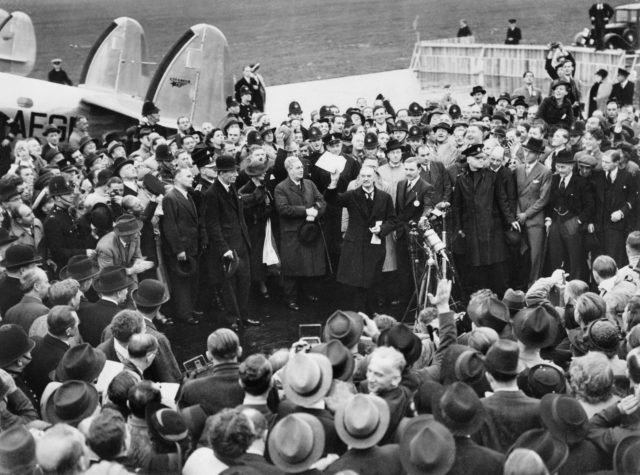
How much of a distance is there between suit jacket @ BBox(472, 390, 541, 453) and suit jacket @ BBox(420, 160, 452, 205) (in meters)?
4.99

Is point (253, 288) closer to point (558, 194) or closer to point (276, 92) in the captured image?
point (558, 194)

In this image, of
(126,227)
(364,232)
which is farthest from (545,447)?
(364,232)

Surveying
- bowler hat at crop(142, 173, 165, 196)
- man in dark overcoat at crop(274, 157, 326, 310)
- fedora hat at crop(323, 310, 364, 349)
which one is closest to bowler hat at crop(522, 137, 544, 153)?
man in dark overcoat at crop(274, 157, 326, 310)

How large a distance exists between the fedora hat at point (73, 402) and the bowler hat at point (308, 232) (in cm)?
480

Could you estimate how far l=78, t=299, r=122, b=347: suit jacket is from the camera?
600cm

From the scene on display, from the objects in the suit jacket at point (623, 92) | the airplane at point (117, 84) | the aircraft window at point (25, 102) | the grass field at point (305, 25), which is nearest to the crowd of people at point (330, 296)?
the aircraft window at point (25, 102)

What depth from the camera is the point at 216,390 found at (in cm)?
457

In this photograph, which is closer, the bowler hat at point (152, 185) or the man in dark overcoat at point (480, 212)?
the bowler hat at point (152, 185)

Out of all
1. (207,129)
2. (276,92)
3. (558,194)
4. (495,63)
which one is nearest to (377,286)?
(558,194)

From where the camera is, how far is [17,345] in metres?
4.97

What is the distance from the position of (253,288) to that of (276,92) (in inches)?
760

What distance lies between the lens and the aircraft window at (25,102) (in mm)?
13703

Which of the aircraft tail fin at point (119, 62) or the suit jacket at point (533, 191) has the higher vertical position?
the aircraft tail fin at point (119, 62)

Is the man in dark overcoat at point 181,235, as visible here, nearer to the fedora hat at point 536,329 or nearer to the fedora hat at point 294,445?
the fedora hat at point 536,329
